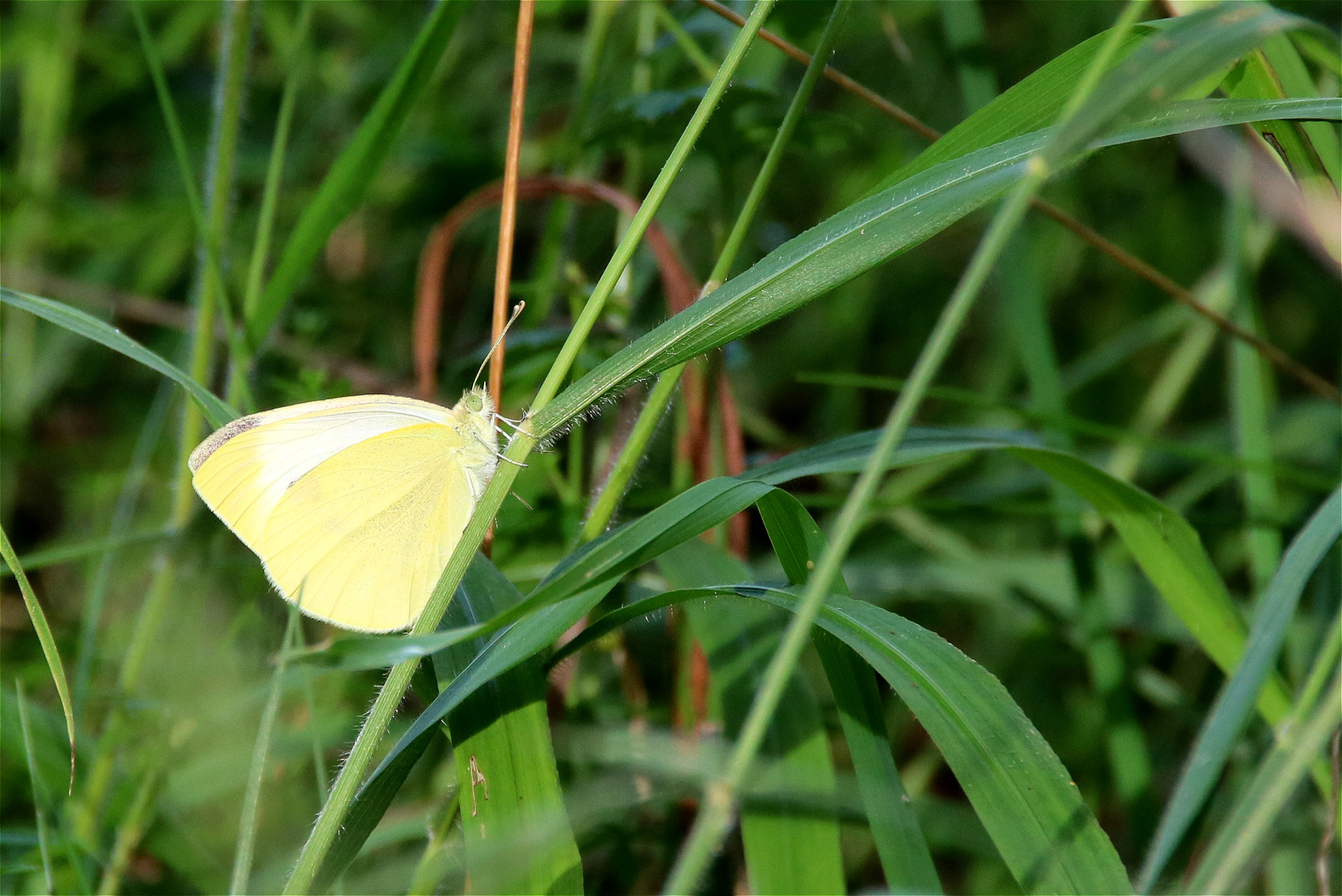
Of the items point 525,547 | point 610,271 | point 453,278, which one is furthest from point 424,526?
point 453,278

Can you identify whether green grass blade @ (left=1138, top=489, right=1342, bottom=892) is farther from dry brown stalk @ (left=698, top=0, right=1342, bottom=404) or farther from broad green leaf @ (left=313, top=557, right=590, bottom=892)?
dry brown stalk @ (left=698, top=0, right=1342, bottom=404)

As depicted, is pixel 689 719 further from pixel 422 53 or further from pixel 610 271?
pixel 422 53

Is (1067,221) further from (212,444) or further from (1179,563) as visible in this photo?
(212,444)

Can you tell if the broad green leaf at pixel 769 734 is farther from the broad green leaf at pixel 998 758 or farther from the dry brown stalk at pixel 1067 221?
the dry brown stalk at pixel 1067 221

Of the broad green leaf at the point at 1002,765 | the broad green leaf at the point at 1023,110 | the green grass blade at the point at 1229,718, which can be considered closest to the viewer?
the green grass blade at the point at 1229,718

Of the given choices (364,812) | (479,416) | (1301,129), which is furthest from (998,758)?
(479,416)

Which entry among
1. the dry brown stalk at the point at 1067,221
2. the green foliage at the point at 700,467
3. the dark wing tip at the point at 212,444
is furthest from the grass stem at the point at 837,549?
the dark wing tip at the point at 212,444
